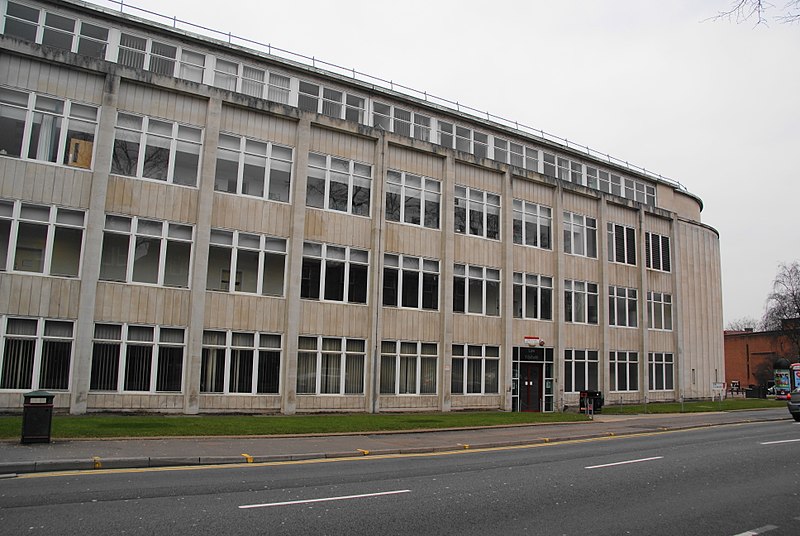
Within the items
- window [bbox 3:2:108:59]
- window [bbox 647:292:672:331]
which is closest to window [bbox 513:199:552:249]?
window [bbox 647:292:672:331]

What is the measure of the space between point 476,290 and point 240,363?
12.0 meters

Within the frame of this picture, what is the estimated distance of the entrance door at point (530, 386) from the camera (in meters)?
32.0

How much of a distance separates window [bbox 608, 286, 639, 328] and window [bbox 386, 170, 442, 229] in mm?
13165

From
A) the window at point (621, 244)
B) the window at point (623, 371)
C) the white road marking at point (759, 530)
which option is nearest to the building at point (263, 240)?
the window at point (623, 371)

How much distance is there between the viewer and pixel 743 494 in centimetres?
994

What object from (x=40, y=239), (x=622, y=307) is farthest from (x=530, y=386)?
(x=40, y=239)

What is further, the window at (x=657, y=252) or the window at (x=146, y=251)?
the window at (x=657, y=252)

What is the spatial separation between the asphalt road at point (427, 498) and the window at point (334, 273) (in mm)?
12116

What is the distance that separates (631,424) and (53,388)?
806 inches

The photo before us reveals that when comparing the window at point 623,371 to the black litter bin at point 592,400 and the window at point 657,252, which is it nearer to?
the black litter bin at point 592,400

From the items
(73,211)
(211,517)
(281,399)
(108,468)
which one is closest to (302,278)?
(281,399)

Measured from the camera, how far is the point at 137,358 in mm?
21906

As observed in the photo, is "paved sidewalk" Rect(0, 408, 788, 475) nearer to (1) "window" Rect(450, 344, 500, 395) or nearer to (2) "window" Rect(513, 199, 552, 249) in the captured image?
(1) "window" Rect(450, 344, 500, 395)

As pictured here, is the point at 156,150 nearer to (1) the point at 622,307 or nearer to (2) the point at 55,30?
(2) the point at 55,30
